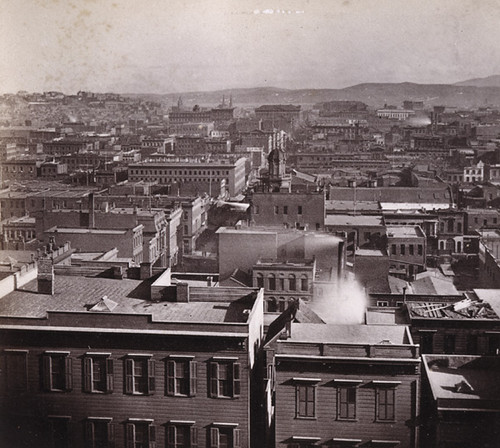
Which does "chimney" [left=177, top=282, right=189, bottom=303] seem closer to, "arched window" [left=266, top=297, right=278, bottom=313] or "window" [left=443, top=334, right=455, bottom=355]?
"window" [left=443, top=334, right=455, bottom=355]

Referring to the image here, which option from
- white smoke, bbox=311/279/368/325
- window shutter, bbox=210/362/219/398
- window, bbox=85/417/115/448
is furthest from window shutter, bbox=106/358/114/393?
white smoke, bbox=311/279/368/325

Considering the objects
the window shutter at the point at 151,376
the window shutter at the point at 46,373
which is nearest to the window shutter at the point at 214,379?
the window shutter at the point at 151,376

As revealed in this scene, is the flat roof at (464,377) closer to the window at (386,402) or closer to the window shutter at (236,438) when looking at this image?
the window at (386,402)

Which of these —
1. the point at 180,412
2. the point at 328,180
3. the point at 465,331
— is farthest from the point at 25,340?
the point at 328,180

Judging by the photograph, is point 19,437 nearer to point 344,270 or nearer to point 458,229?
point 344,270

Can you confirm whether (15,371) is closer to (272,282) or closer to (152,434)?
(152,434)

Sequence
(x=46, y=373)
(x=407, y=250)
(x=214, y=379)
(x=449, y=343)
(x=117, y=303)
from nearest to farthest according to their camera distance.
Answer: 1. (x=214, y=379)
2. (x=46, y=373)
3. (x=117, y=303)
4. (x=449, y=343)
5. (x=407, y=250)

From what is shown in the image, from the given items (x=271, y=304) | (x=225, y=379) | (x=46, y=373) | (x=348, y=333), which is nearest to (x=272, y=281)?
(x=271, y=304)

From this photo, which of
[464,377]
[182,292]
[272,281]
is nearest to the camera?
[464,377]
